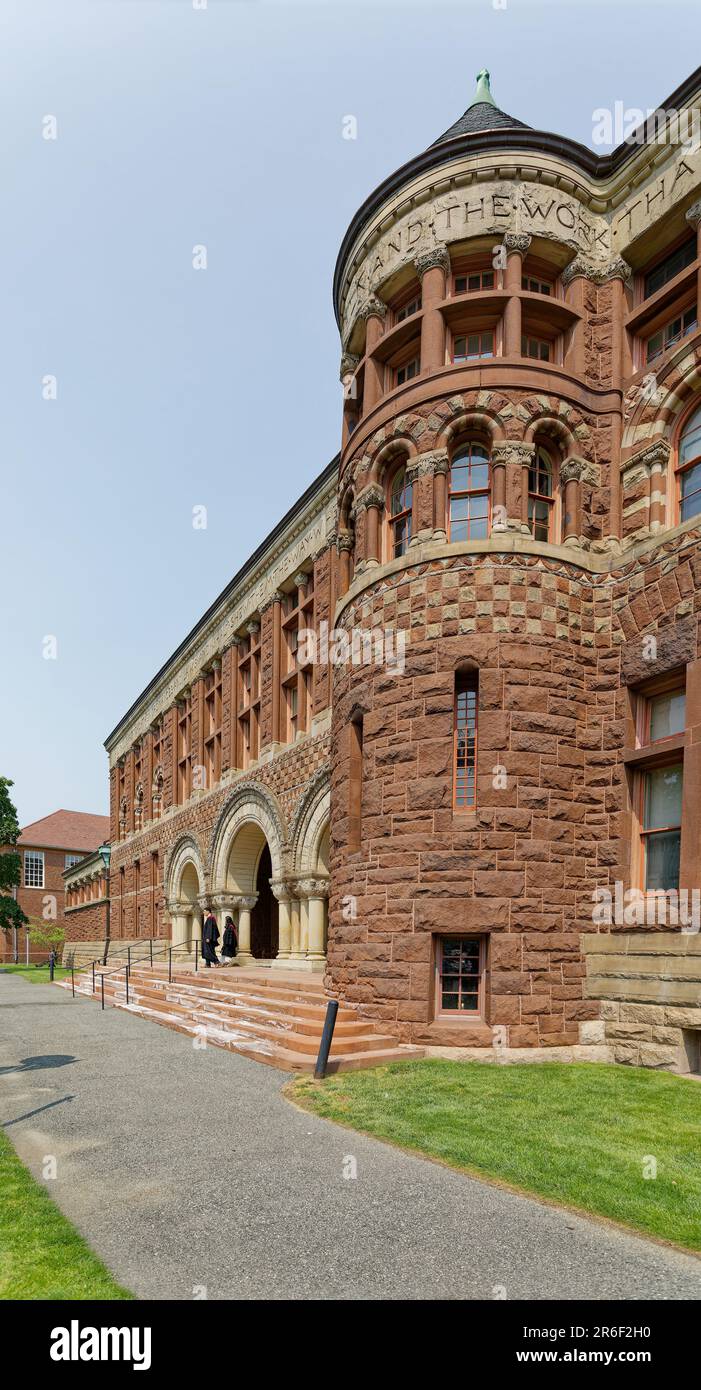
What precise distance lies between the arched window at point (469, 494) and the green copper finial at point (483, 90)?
752cm

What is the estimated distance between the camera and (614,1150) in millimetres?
7324

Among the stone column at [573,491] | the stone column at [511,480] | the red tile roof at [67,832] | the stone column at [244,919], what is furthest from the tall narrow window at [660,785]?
the red tile roof at [67,832]

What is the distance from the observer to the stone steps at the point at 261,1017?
11.2 meters

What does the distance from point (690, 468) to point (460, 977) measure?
770cm

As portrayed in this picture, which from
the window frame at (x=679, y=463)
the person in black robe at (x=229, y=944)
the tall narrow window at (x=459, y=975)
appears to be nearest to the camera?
the tall narrow window at (x=459, y=975)

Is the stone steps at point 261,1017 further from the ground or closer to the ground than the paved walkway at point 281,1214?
closer to the ground

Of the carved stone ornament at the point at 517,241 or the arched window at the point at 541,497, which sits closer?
the arched window at the point at 541,497

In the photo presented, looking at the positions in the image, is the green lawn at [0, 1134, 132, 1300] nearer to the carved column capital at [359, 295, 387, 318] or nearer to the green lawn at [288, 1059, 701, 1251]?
the green lawn at [288, 1059, 701, 1251]

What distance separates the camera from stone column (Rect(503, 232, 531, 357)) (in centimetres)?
1330

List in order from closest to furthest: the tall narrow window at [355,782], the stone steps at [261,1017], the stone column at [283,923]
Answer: the stone steps at [261,1017] < the tall narrow window at [355,782] < the stone column at [283,923]

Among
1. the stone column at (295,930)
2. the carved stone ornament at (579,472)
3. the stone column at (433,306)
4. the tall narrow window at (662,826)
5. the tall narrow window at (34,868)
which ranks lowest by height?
the tall narrow window at (34,868)

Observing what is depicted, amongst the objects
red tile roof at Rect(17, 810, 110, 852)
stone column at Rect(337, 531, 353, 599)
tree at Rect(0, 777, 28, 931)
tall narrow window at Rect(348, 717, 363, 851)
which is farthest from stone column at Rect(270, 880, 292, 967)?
red tile roof at Rect(17, 810, 110, 852)

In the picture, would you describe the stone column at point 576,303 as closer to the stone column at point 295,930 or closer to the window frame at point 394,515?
the window frame at point 394,515
